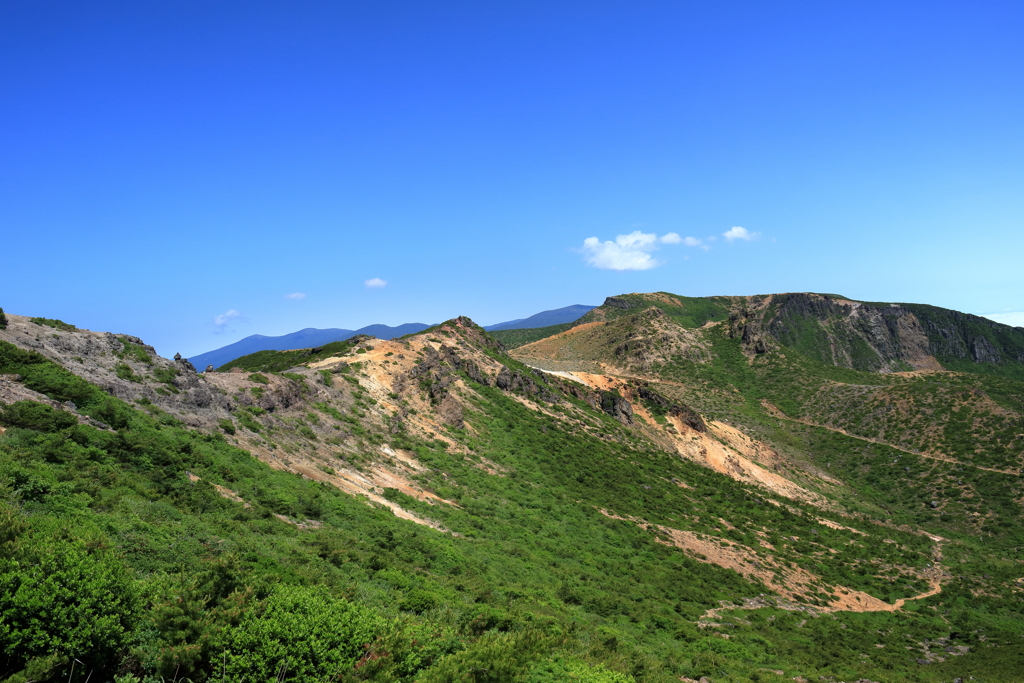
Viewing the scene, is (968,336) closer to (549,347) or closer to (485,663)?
(549,347)

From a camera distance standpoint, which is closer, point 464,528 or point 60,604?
point 60,604

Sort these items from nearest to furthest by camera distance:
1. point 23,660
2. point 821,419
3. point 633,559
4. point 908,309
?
point 23,660, point 633,559, point 821,419, point 908,309

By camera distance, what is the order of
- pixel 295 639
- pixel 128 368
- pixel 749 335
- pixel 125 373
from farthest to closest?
pixel 749 335, pixel 128 368, pixel 125 373, pixel 295 639

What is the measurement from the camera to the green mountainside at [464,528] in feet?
40.3

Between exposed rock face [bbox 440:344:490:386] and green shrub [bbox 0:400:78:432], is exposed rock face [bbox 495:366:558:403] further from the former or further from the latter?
green shrub [bbox 0:400:78:432]

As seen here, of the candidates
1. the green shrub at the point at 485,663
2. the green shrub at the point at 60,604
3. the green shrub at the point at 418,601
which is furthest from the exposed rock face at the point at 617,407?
the green shrub at the point at 60,604

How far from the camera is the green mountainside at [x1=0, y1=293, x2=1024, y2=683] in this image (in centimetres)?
1230

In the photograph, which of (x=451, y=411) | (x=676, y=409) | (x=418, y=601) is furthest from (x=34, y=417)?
(x=676, y=409)

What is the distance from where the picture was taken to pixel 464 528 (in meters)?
30.0

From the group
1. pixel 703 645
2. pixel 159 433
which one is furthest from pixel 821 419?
pixel 159 433

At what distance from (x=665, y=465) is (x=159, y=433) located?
4896 centimetres

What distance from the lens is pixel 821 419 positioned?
91.9 m

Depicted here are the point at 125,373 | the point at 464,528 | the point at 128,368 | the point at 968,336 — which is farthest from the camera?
the point at 968,336

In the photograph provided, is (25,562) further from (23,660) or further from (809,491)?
(809,491)
